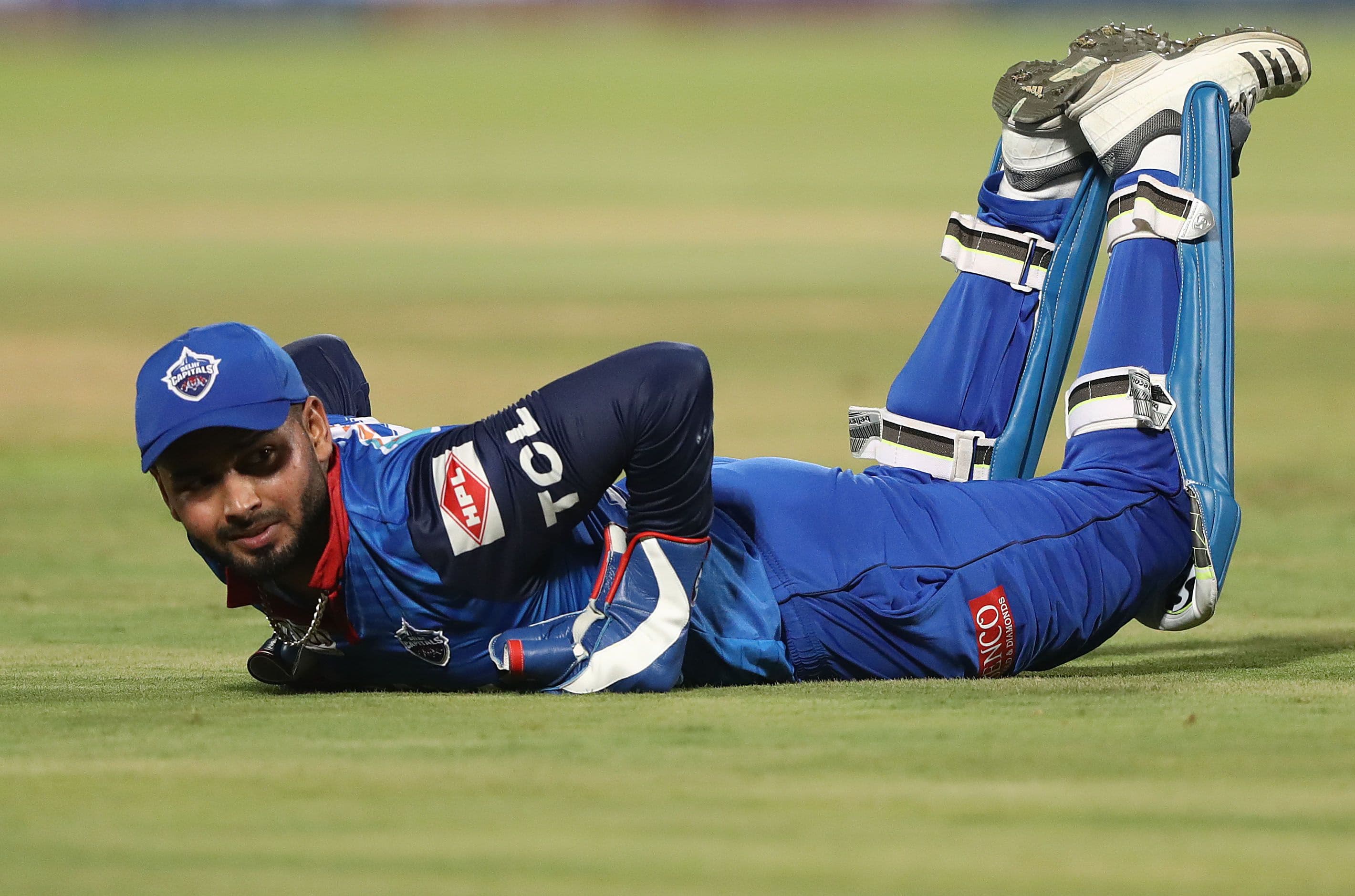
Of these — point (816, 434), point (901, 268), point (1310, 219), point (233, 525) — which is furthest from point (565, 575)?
point (1310, 219)

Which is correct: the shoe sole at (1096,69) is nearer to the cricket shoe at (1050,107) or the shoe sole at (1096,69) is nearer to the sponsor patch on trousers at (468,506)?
the cricket shoe at (1050,107)

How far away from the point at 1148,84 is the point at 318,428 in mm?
1986

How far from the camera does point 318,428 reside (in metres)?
3.28

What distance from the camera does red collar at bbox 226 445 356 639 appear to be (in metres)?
3.23

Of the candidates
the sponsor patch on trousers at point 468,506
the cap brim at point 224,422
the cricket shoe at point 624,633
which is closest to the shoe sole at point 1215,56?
the cricket shoe at point 624,633

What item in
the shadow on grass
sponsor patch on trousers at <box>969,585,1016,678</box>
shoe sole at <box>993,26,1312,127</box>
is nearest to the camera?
→ sponsor patch on trousers at <box>969,585,1016,678</box>

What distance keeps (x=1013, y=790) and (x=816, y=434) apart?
6.44 meters

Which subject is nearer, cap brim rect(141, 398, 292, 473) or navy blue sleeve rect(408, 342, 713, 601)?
cap brim rect(141, 398, 292, 473)

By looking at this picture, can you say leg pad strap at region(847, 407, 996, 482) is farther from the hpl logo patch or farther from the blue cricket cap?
the blue cricket cap

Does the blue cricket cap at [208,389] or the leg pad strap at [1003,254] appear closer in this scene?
the blue cricket cap at [208,389]

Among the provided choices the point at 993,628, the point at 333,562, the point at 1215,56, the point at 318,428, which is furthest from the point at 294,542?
the point at 1215,56

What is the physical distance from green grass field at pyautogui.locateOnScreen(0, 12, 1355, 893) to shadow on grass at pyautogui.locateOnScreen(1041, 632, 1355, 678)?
0.02 meters

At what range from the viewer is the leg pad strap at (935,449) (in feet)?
14.1

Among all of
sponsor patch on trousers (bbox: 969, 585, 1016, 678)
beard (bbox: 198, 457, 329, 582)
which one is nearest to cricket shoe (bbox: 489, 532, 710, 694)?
beard (bbox: 198, 457, 329, 582)
